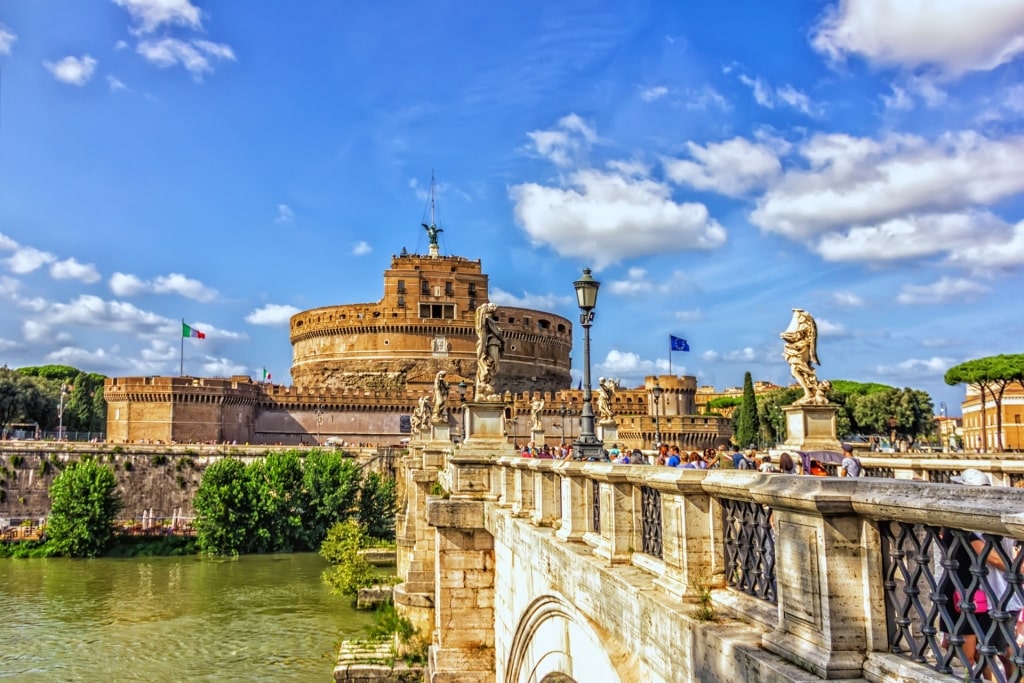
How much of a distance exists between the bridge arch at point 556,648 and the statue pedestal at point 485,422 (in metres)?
3.64

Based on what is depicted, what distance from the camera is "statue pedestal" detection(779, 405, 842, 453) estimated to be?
11750mm

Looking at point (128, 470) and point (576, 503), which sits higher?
point (576, 503)

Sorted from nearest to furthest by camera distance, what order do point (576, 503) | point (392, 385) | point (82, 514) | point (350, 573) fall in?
point (576, 503) → point (350, 573) → point (82, 514) → point (392, 385)

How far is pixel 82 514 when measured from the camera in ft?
132

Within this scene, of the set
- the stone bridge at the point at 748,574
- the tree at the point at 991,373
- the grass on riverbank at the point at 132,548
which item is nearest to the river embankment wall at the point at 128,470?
the grass on riverbank at the point at 132,548

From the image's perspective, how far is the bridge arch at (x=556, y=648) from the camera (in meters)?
6.09

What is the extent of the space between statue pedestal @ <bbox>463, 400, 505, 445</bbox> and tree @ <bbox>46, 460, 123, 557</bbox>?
112 feet

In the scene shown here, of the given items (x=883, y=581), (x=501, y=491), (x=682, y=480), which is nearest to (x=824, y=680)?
(x=883, y=581)

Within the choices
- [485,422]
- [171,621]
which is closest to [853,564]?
[485,422]

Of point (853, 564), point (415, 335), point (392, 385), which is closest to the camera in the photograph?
point (853, 564)

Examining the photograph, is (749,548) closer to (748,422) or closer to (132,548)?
(132,548)

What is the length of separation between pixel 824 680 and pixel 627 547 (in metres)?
2.70

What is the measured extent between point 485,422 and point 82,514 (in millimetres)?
34598

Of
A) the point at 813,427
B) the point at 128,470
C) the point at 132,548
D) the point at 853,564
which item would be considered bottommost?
the point at 132,548
